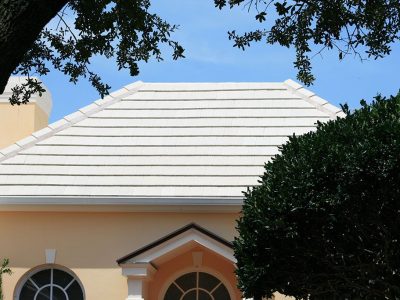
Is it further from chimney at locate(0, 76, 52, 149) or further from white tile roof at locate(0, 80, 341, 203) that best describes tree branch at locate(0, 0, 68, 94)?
chimney at locate(0, 76, 52, 149)

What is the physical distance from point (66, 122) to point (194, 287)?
4619 mm

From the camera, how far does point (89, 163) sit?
64.0 feet

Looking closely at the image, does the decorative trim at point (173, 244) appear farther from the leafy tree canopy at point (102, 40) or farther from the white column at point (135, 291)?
the leafy tree canopy at point (102, 40)

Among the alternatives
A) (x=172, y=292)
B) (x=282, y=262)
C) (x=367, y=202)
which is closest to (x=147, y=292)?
(x=172, y=292)

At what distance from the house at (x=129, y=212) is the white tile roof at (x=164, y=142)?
0.03 m

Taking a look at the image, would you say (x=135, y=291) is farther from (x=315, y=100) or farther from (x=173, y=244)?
(x=315, y=100)

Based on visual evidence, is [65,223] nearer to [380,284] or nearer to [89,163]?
[89,163]

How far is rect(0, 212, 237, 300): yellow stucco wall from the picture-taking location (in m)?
18.6

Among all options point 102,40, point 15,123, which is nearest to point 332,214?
point 102,40

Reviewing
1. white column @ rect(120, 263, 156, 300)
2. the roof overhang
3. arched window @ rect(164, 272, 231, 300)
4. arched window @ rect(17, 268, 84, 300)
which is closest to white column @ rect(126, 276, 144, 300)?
white column @ rect(120, 263, 156, 300)

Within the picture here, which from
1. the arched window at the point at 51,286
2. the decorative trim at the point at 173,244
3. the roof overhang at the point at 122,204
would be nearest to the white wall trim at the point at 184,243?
the decorative trim at the point at 173,244

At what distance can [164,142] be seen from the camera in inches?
789

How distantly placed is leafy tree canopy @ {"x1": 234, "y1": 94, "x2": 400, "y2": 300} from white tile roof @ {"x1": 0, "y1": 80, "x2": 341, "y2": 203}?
477cm

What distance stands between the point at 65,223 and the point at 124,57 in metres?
9.49
